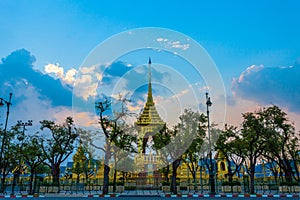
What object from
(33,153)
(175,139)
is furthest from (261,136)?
(33,153)

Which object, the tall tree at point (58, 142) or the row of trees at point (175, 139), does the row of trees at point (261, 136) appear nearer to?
the row of trees at point (175, 139)

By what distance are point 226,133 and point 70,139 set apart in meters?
16.6

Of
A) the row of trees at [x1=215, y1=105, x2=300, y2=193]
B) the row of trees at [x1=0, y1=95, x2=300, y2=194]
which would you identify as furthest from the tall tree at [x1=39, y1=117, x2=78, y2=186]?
the row of trees at [x1=215, y1=105, x2=300, y2=193]

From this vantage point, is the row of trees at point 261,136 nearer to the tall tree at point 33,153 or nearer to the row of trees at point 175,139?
the row of trees at point 175,139

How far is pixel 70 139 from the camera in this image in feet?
98.5

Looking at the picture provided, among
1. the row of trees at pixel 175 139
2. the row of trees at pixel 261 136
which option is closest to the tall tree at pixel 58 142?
the row of trees at pixel 175 139

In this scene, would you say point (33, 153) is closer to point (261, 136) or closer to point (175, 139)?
point (175, 139)

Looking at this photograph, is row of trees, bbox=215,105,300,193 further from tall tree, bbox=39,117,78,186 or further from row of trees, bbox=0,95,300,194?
tall tree, bbox=39,117,78,186

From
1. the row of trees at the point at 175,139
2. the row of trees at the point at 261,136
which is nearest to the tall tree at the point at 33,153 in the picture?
the row of trees at the point at 175,139

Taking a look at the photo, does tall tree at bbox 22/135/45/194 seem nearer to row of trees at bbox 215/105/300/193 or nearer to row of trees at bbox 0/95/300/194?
row of trees at bbox 0/95/300/194

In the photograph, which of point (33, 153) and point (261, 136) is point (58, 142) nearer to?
point (33, 153)

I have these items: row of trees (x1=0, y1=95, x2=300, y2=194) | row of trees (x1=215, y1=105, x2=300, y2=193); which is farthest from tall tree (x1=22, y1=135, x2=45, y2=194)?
row of trees (x1=215, y1=105, x2=300, y2=193)

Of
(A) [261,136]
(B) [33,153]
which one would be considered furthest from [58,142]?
(A) [261,136]

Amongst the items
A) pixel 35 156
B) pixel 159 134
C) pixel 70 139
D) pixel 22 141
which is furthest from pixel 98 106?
pixel 22 141
